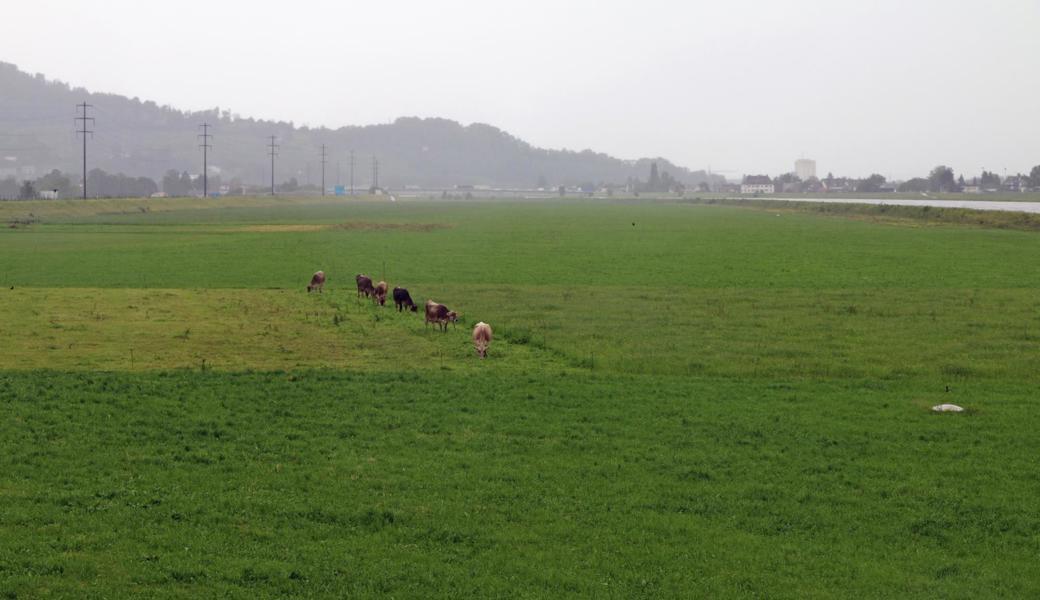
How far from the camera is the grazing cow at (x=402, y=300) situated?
3625 cm

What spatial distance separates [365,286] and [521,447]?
80.5ft

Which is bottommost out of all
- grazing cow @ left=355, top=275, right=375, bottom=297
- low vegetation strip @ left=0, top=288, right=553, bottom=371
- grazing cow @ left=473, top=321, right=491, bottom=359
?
low vegetation strip @ left=0, top=288, right=553, bottom=371

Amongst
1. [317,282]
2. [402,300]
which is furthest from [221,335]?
[317,282]

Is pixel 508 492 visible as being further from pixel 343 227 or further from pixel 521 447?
pixel 343 227

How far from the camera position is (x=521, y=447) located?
17.5 meters

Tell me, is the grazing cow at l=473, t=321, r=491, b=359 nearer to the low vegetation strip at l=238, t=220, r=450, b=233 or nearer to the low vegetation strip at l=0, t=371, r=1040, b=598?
the low vegetation strip at l=0, t=371, r=1040, b=598

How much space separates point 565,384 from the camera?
2314 cm

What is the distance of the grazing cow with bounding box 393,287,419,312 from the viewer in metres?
36.2

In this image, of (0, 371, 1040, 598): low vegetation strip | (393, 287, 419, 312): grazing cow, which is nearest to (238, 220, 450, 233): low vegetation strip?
(393, 287, 419, 312): grazing cow

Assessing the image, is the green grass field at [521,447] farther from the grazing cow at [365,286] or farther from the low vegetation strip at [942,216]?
the low vegetation strip at [942,216]

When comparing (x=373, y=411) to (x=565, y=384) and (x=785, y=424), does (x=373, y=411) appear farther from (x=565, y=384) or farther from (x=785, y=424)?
(x=785, y=424)

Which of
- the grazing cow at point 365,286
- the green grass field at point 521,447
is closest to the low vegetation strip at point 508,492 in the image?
the green grass field at point 521,447

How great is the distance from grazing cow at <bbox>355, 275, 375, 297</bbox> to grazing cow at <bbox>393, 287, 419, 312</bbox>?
13.7 ft

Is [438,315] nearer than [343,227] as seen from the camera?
Yes
